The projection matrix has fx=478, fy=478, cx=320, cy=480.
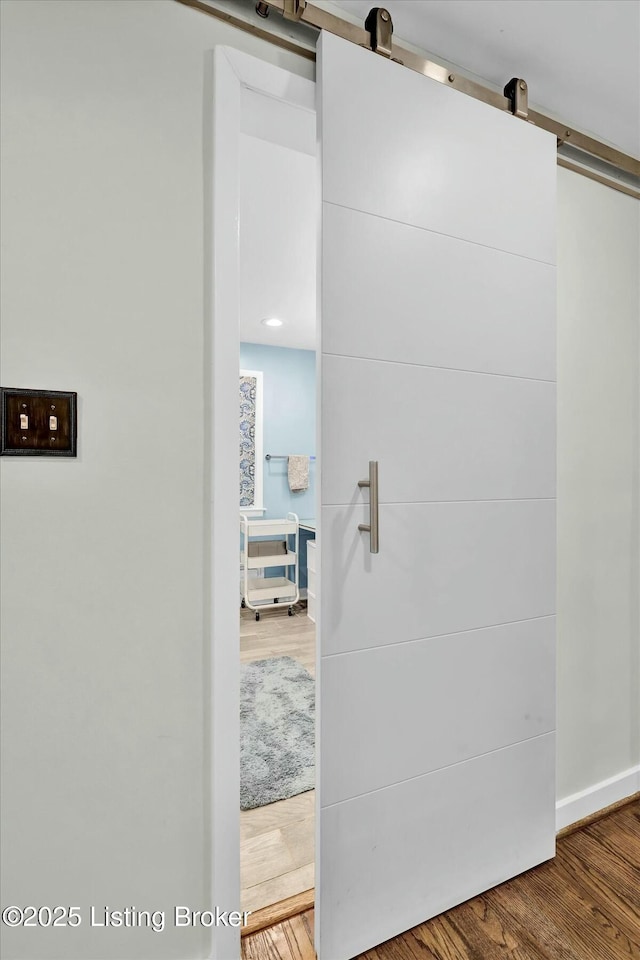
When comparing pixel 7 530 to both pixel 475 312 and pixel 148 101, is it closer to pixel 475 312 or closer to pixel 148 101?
pixel 148 101

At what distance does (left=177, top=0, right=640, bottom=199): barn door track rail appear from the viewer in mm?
1184

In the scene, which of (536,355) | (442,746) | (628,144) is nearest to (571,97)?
(628,144)

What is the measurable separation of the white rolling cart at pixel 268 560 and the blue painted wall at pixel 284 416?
0.28 m

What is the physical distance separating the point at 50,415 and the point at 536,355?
1.42 m

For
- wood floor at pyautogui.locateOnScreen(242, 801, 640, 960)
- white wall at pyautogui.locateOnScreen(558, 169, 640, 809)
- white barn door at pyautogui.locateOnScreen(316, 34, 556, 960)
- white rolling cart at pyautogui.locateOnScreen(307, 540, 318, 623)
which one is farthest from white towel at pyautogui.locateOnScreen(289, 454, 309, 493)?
wood floor at pyautogui.locateOnScreen(242, 801, 640, 960)

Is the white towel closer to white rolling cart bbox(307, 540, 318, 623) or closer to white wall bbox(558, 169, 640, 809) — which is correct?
white rolling cart bbox(307, 540, 318, 623)

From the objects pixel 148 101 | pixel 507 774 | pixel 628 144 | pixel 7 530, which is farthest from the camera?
pixel 628 144

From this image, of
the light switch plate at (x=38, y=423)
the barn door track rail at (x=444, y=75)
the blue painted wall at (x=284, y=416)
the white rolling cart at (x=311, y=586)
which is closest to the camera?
the light switch plate at (x=38, y=423)

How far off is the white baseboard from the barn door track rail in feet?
7.57

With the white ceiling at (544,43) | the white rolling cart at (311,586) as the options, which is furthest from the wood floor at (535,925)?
the white rolling cart at (311,586)

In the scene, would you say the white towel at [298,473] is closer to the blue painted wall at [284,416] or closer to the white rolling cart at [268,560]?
the blue painted wall at [284,416]

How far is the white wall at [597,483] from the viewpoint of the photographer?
1749 millimetres

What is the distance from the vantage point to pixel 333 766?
48.0 inches

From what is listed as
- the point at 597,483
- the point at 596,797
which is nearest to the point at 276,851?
the point at 596,797
